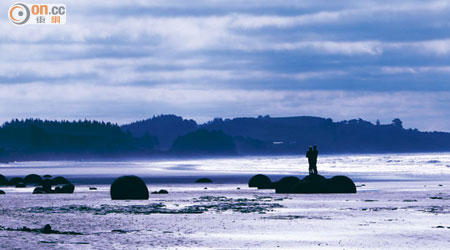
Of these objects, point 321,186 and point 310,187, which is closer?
point 321,186

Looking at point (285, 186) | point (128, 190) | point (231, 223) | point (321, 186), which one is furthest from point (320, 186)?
point (231, 223)

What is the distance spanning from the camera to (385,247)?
867 inches

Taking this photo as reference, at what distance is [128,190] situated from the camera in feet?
148

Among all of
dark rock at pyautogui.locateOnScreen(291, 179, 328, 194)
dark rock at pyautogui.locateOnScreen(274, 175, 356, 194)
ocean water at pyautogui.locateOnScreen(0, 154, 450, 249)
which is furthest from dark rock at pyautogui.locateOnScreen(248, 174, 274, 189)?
ocean water at pyautogui.locateOnScreen(0, 154, 450, 249)

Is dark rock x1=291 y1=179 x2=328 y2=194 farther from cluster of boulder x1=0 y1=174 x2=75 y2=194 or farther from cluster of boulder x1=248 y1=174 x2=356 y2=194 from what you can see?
cluster of boulder x1=0 y1=174 x2=75 y2=194

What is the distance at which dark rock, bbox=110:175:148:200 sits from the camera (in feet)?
147

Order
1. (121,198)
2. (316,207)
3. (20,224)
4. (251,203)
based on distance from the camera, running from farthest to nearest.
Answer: (121,198), (251,203), (316,207), (20,224)

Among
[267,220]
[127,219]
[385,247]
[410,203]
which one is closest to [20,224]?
[127,219]

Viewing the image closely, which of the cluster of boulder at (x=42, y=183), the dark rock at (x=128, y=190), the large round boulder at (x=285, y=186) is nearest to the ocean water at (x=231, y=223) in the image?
the dark rock at (x=128, y=190)

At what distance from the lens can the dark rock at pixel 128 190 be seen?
44938 mm

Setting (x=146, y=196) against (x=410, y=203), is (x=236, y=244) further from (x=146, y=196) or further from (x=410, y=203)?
(x=146, y=196)

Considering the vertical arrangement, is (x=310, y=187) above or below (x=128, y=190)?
below

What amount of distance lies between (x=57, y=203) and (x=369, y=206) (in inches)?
600

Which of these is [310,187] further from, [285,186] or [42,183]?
[42,183]
